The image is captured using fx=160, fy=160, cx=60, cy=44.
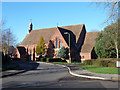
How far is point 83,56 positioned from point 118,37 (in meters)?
21.4

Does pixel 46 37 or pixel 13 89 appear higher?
pixel 46 37

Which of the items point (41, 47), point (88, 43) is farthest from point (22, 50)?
point (88, 43)

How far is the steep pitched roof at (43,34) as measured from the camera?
192 ft

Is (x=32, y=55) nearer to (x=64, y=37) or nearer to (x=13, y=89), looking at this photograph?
(x=64, y=37)

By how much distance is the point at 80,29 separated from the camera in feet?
188

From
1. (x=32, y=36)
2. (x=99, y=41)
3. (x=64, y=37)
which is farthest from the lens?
(x=32, y=36)

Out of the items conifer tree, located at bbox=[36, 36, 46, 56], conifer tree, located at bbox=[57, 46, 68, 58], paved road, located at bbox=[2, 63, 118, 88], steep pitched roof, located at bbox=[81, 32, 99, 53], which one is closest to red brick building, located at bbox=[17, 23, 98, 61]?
steep pitched roof, located at bbox=[81, 32, 99, 53]

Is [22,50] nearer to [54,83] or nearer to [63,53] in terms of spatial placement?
[63,53]

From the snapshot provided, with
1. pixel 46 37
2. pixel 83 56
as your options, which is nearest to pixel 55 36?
pixel 46 37

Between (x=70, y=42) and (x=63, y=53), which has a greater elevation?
(x=70, y=42)

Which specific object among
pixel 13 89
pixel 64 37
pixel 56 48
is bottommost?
pixel 13 89

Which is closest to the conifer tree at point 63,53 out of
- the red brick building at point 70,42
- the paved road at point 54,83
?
the red brick building at point 70,42

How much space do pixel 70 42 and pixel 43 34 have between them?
16213 mm

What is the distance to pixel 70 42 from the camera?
52500 millimetres
